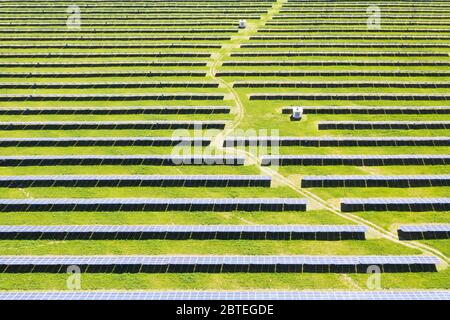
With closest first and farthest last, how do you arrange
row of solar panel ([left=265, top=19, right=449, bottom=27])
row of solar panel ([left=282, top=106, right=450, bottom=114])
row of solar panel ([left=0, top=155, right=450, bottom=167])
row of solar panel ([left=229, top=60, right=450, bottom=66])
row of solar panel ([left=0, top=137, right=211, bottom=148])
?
row of solar panel ([left=0, top=155, right=450, bottom=167])
row of solar panel ([left=0, top=137, right=211, bottom=148])
row of solar panel ([left=282, top=106, right=450, bottom=114])
row of solar panel ([left=229, top=60, right=450, bottom=66])
row of solar panel ([left=265, top=19, right=449, bottom=27])

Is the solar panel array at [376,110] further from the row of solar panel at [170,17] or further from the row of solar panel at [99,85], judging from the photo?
the row of solar panel at [170,17]

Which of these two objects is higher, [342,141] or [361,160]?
[342,141]

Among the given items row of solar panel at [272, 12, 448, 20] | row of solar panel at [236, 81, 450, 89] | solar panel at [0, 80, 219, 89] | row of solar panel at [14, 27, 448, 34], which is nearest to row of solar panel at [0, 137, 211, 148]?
solar panel at [0, 80, 219, 89]

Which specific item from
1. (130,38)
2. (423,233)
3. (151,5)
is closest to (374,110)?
(423,233)

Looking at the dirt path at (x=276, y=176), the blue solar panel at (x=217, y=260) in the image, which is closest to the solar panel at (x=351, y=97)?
the dirt path at (x=276, y=176)

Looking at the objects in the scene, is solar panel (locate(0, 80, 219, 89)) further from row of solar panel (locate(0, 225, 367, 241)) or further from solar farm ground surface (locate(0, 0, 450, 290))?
row of solar panel (locate(0, 225, 367, 241))

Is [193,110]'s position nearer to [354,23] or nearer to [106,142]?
[106,142]

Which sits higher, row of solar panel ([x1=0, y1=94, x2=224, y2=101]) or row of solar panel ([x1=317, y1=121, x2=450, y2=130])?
row of solar panel ([x1=0, y1=94, x2=224, y2=101])

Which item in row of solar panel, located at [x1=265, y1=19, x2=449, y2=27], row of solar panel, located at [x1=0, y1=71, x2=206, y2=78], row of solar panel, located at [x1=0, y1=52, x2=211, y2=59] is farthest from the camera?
row of solar panel, located at [x1=265, y1=19, x2=449, y2=27]
